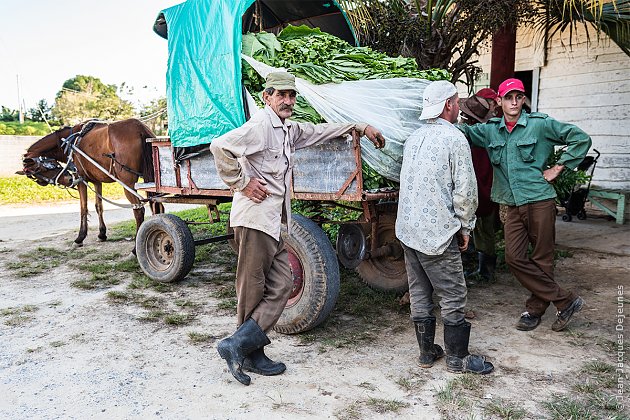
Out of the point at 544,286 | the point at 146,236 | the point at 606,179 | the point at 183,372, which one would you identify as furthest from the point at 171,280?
the point at 606,179

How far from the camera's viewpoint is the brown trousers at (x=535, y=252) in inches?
159

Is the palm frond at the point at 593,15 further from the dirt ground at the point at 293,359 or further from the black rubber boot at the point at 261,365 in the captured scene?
the black rubber boot at the point at 261,365

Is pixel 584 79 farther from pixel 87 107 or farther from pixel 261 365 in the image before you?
pixel 87 107

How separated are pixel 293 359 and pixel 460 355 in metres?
1.14

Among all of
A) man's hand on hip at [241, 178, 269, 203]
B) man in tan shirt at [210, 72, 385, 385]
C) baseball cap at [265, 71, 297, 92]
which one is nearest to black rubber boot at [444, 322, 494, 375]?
man in tan shirt at [210, 72, 385, 385]

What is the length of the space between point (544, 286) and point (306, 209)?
7.38 ft

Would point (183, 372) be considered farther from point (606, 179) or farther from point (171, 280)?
point (606, 179)

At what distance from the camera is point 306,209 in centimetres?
532

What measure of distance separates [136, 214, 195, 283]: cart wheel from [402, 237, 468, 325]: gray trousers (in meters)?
2.72

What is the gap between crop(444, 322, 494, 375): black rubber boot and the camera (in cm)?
353

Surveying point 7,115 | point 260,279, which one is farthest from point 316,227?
point 7,115

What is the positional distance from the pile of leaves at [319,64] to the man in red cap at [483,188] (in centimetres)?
62

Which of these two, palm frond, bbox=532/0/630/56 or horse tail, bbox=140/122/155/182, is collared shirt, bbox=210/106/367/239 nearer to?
palm frond, bbox=532/0/630/56

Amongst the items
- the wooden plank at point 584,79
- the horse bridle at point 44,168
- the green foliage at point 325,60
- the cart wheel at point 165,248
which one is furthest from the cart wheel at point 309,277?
the wooden plank at point 584,79
